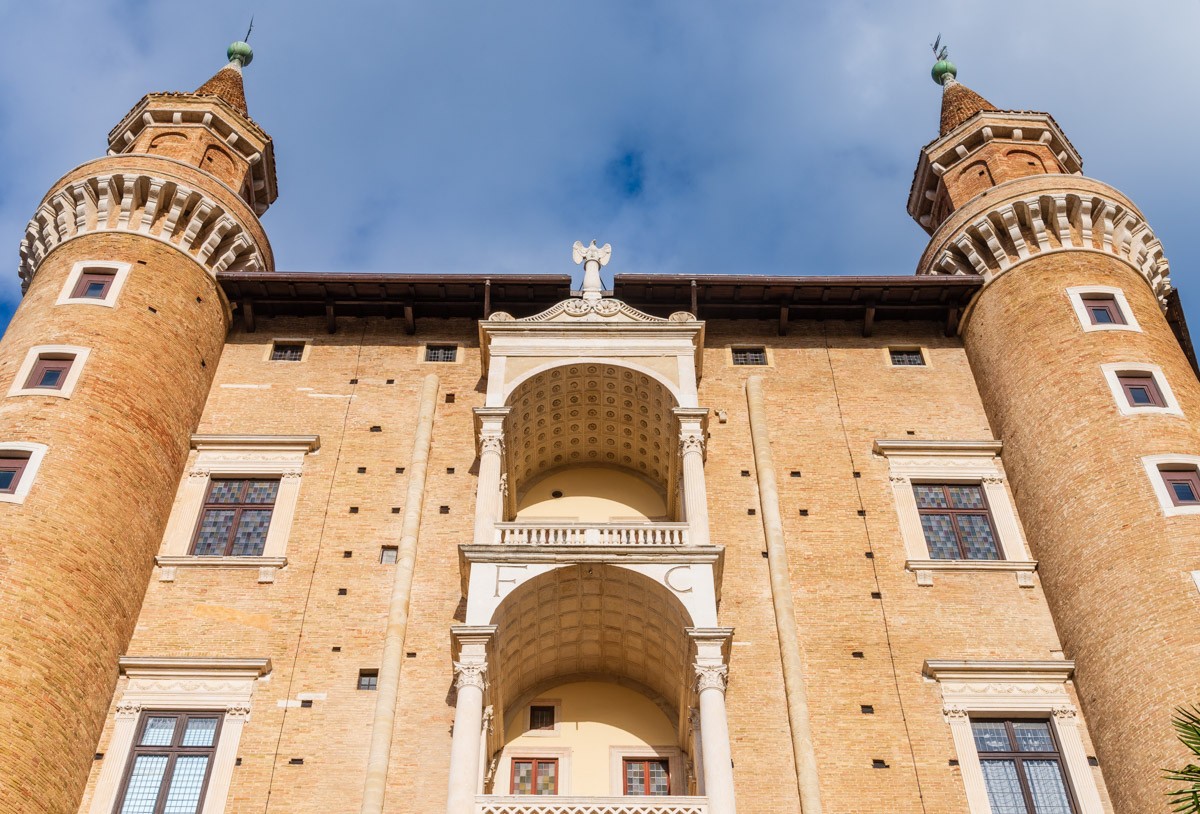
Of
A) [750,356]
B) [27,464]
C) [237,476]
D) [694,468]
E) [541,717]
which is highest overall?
[750,356]

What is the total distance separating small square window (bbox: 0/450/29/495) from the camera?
63.4ft

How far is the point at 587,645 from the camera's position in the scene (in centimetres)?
2045

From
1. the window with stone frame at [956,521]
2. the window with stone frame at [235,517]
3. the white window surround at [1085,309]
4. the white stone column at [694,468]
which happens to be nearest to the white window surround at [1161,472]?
the window with stone frame at [956,521]

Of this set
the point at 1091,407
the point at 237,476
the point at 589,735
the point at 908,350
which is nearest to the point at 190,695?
the point at 237,476

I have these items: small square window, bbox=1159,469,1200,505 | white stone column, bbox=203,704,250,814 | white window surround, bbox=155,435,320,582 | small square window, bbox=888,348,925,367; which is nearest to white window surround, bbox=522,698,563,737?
white stone column, bbox=203,704,250,814

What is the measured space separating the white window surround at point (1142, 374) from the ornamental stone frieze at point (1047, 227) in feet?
11.3

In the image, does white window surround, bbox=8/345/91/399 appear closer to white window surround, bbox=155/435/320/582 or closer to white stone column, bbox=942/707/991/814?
white window surround, bbox=155/435/320/582

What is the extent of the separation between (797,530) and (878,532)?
4.60 ft

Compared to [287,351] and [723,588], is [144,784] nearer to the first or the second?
[723,588]

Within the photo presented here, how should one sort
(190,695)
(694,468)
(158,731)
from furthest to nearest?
(694,468), (190,695), (158,731)

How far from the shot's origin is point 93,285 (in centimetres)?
2328

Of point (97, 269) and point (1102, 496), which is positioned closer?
point (1102, 496)

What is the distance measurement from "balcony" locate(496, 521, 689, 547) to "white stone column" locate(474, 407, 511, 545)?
0.26 m

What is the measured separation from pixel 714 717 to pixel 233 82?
73.0 ft
